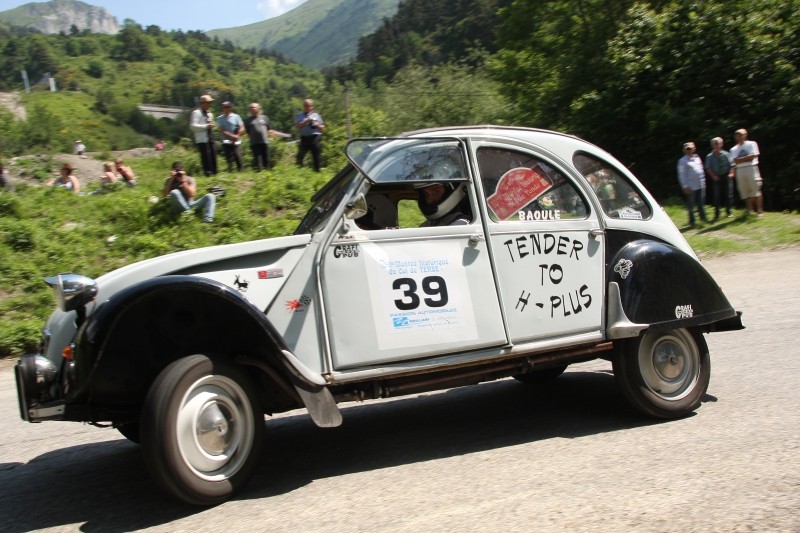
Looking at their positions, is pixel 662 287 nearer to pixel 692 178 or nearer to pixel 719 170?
pixel 692 178

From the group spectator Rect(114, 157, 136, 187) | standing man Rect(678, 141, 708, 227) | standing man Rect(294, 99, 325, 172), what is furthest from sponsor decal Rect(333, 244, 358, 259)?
standing man Rect(678, 141, 708, 227)

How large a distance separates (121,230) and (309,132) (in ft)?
15.1

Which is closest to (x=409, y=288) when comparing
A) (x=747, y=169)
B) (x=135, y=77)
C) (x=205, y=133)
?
(x=205, y=133)

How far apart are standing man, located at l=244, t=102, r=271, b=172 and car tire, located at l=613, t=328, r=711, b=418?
11.3m

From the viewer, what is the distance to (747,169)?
55.6 feet

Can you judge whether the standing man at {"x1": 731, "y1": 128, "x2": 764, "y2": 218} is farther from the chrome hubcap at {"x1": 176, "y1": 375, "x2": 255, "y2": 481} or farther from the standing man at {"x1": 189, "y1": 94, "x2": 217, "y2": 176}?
the chrome hubcap at {"x1": 176, "y1": 375, "x2": 255, "y2": 481}

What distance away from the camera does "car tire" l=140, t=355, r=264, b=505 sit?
4.18 metres

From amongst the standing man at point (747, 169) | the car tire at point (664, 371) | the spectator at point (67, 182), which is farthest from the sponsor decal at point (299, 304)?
the standing man at point (747, 169)

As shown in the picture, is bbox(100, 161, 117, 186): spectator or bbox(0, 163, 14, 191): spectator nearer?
bbox(0, 163, 14, 191): spectator

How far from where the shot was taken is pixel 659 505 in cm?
408

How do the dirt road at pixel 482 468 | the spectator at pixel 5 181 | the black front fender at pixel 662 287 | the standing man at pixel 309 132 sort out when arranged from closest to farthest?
the dirt road at pixel 482 468
the black front fender at pixel 662 287
the spectator at pixel 5 181
the standing man at pixel 309 132

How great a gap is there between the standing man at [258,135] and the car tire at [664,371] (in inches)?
443

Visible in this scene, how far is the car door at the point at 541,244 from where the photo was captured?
5.30m

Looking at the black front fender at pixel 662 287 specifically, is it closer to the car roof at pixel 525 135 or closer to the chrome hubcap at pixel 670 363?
the chrome hubcap at pixel 670 363
